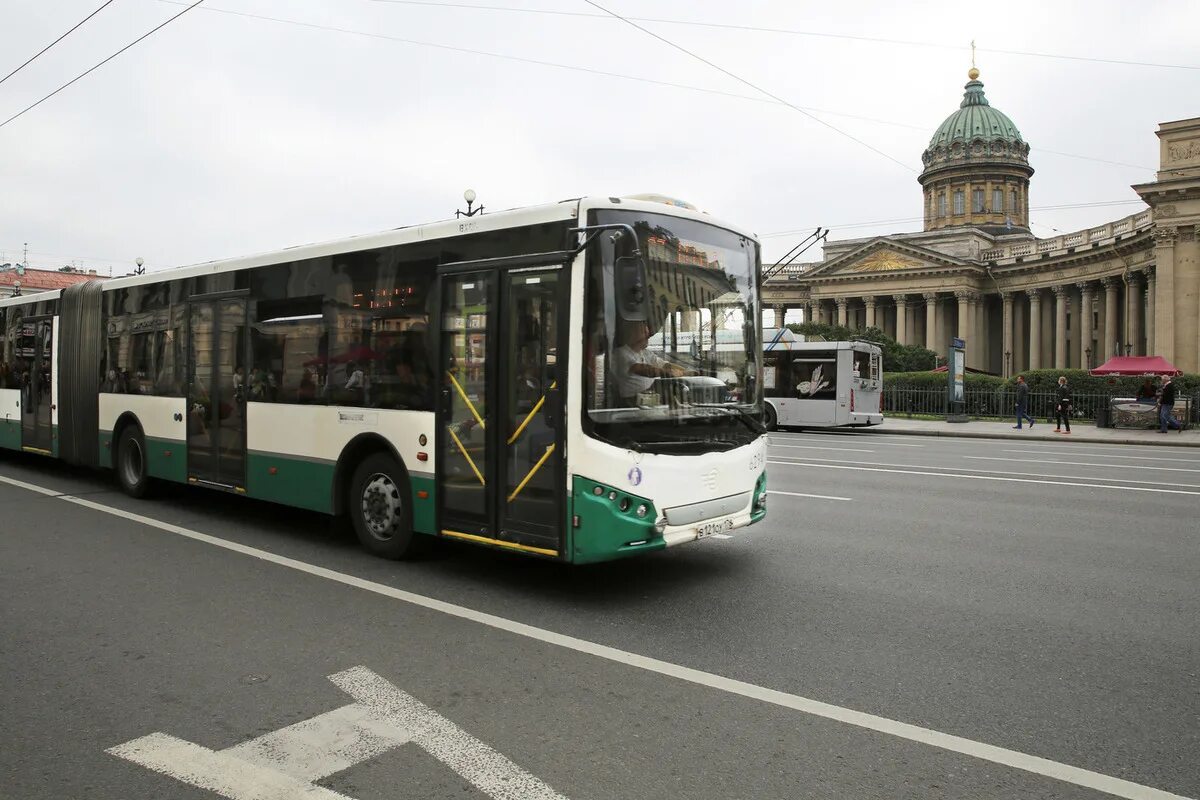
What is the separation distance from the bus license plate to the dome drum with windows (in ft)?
289

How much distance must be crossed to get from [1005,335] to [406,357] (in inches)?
3092

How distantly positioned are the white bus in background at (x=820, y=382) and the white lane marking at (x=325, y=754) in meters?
24.2

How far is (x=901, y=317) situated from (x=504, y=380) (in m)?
80.4

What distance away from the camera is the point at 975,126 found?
294ft

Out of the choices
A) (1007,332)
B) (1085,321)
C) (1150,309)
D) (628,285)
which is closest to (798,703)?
(628,285)

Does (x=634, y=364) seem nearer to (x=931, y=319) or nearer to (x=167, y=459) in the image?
(x=167, y=459)

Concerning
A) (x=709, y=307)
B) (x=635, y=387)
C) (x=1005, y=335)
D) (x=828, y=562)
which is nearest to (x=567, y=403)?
(x=635, y=387)

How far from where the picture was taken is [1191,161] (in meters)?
44.4

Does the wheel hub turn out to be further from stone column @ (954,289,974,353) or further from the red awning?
stone column @ (954,289,974,353)

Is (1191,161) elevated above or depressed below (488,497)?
above

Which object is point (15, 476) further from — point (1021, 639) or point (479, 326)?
point (1021, 639)

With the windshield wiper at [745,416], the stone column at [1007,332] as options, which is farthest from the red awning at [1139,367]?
the stone column at [1007,332]

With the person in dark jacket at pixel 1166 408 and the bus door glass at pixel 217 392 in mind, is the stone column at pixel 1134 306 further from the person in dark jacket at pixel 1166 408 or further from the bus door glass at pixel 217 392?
the bus door glass at pixel 217 392

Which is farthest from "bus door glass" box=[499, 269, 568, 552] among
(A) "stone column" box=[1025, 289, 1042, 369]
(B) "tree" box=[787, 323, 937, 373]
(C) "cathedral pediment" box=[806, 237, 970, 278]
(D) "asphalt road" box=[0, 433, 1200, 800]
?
(C) "cathedral pediment" box=[806, 237, 970, 278]
